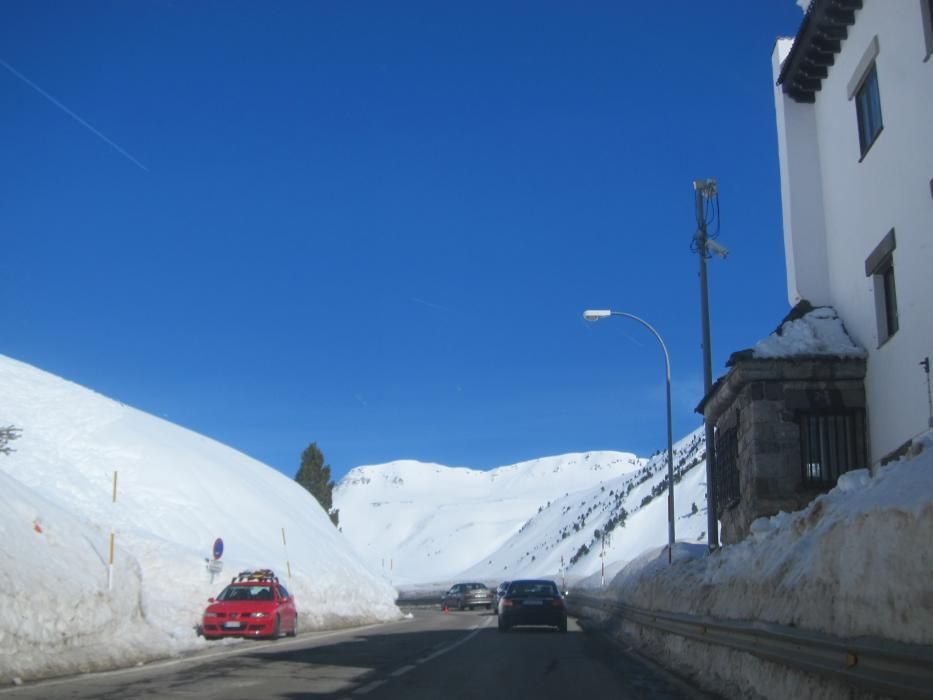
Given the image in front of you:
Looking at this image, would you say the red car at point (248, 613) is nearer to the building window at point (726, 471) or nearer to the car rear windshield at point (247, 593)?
the car rear windshield at point (247, 593)

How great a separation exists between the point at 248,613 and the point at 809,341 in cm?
1423

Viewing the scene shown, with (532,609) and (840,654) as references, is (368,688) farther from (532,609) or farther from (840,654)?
(532,609)

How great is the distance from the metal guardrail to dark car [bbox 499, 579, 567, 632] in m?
16.0

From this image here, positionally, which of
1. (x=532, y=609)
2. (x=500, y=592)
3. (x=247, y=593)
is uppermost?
(x=500, y=592)

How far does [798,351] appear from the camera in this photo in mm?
19328

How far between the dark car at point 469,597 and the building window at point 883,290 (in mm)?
41049

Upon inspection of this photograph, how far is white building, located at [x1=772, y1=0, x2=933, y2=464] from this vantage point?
649 inches

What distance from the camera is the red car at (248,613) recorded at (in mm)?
23031

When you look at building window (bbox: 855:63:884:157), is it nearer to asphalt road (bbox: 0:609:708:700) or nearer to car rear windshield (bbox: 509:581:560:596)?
asphalt road (bbox: 0:609:708:700)

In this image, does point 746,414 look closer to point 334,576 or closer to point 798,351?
point 798,351

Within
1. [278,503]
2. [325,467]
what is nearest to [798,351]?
[278,503]

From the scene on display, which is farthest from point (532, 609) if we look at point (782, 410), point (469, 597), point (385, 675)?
point (469, 597)

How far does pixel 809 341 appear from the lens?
771 inches

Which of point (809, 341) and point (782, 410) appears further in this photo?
point (809, 341)
